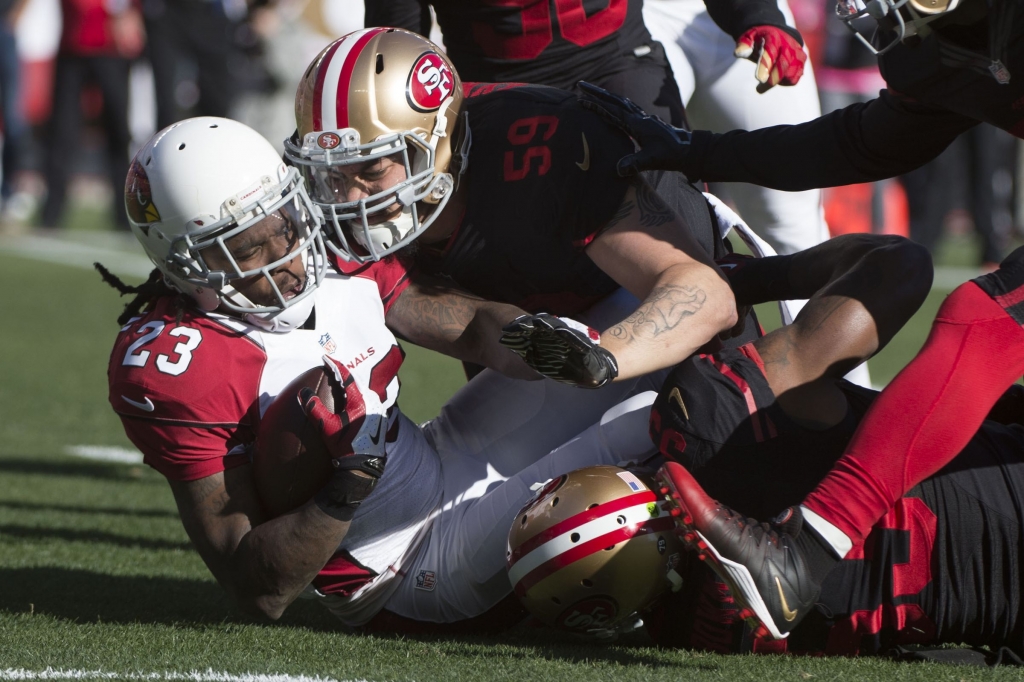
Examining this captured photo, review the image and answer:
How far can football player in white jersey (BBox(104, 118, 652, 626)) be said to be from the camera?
2.55 meters

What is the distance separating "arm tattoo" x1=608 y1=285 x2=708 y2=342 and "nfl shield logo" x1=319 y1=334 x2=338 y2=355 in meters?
0.60

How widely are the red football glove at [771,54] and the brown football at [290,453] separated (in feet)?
4.21

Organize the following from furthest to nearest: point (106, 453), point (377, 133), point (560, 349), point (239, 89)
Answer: point (239, 89) < point (106, 453) < point (377, 133) < point (560, 349)

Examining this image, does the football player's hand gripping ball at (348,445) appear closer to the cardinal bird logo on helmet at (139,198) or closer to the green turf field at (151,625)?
the green turf field at (151,625)

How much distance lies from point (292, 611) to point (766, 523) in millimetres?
1217

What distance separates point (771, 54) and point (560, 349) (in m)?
1.13

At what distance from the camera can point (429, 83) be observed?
3.09 metres

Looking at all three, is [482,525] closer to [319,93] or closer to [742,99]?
[319,93]

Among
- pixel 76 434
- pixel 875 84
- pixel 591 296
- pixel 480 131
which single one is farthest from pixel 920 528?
pixel 875 84

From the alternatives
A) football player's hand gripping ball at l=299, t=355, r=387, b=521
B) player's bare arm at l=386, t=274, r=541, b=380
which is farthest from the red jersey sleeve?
football player's hand gripping ball at l=299, t=355, r=387, b=521

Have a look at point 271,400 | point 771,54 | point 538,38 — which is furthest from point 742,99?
point 271,400

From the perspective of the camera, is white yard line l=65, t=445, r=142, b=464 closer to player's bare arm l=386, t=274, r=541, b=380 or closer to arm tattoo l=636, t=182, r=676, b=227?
player's bare arm l=386, t=274, r=541, b=380

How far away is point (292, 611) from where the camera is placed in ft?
9.96

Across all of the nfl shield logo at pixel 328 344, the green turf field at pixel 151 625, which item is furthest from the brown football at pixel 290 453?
the green turf field at pixel 151 625
